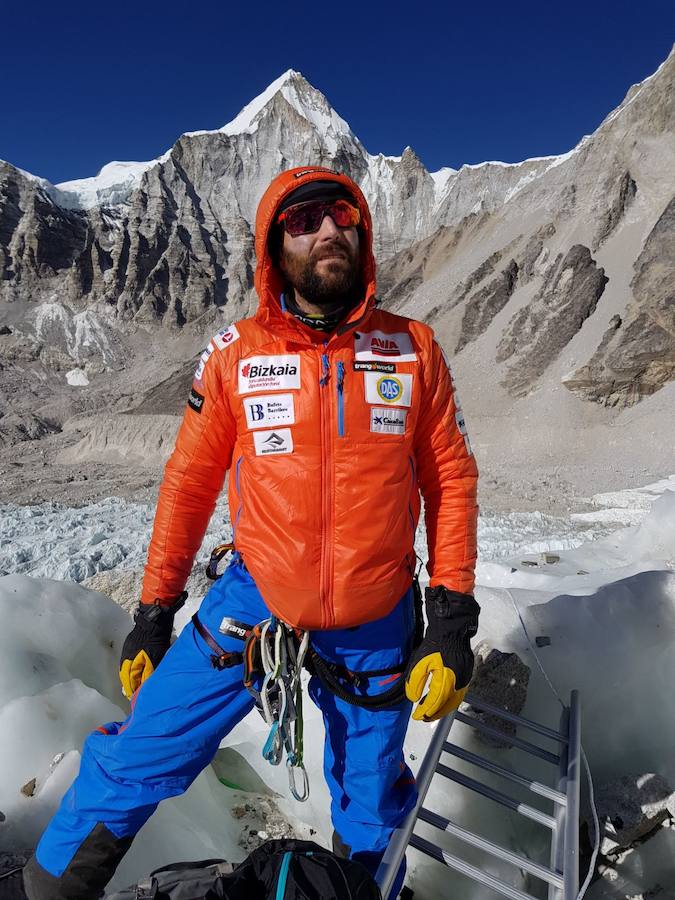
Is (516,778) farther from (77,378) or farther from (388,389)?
(77,378)

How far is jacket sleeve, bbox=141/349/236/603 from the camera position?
2.38m

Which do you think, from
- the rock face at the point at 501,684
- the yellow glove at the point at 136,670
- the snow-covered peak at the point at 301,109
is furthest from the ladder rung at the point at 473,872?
the snow-covered peak at the point at 301,109

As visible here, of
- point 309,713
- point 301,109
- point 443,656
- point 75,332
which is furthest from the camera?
point 301,109

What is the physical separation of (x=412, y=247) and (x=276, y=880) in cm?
5694

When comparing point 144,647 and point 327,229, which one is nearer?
point 327,229

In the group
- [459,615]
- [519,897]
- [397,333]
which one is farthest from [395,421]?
[519,897]

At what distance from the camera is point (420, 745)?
9.84ft

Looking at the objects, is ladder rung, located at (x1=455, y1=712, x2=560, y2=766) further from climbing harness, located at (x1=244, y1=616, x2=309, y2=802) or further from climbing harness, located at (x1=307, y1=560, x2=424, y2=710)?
climbing harness, located at (x1=244, y1=616, x2=309, y2=802)

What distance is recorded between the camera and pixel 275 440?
85.4 inches

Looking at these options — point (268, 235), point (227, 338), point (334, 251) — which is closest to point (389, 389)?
point (334, 251)

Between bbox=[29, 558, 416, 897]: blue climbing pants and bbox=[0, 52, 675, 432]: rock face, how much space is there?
19.7m

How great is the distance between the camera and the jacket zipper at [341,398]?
2.14m

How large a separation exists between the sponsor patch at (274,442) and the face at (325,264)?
576mm

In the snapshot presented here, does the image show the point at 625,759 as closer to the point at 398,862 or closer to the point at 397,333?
the point at 398,862
